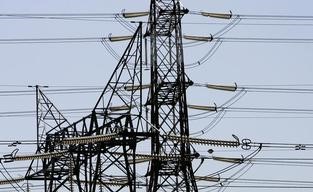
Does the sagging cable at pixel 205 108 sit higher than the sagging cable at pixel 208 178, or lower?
higher

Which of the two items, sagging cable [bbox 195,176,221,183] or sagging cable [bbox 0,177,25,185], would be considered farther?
sagging cable [bbox 195,176,221,183]

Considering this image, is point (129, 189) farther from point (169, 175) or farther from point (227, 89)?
point (227, 89)

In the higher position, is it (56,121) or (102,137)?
(56,121)

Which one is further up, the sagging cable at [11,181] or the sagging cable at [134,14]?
the sagging cable at [134,14]

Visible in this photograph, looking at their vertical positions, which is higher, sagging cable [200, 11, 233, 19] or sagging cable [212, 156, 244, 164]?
sagging cable [200, 11, 233, 19]

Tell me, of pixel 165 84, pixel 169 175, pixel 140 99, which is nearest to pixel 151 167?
pixel 169 175

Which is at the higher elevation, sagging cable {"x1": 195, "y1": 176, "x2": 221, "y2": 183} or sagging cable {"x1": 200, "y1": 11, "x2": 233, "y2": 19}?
sagging cable {"x1": 200, "y1": 11, "x2": 233, "y2": 19}

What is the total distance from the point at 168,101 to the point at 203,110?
391 inches

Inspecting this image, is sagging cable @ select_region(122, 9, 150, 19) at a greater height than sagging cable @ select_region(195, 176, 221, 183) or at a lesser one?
greater

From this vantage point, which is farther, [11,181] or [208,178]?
[208,178]

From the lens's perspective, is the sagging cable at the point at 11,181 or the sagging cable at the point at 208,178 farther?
the sagging cable at the point at 208,178

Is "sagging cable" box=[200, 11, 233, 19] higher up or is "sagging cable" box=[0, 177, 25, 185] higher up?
"sagging cable" box=[200, 11, 233, 19]

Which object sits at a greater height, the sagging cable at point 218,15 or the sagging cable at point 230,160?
the sagging cable at point 218,15

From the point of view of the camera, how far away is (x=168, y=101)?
60719 mm
